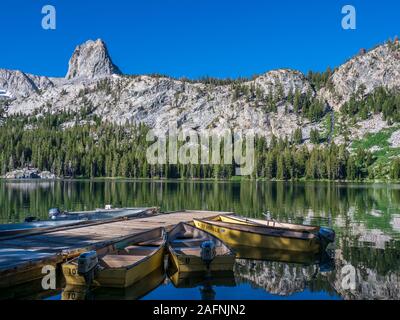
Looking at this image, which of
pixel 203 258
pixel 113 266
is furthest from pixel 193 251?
pixel 113 266

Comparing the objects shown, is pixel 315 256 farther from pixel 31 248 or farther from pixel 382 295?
pixel 31 248

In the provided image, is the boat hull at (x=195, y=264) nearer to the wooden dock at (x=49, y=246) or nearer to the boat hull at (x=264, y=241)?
the wooden dock at (x=49, y=246)

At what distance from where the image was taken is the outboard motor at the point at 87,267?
66.4 feet

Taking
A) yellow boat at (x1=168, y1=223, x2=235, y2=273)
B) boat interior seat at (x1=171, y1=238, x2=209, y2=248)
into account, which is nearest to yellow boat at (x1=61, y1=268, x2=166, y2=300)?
yellow boat at (x1=168, y1=223, x2=235, y2=273)

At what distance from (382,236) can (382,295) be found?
18.7m

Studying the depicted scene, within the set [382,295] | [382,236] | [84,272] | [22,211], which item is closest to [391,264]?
[382,295]

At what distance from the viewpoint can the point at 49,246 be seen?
26.0 metres

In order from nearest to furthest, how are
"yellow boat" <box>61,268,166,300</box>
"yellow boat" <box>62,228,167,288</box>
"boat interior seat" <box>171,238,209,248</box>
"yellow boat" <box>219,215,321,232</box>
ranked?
"yellow boat" <box>61,268,166,300</box>, "yellow boat" <box>62,228,167,288</box>, "boat interior seat" <box>171,238,209,248</box>, "yellow boat" <box>219,215,321,232</box>

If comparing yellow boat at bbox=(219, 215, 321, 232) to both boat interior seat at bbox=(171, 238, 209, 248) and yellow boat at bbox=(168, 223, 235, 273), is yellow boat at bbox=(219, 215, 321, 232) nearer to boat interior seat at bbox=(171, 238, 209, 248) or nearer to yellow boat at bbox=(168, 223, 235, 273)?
boat interior seat at bbox=(171, 238, 209, 248)

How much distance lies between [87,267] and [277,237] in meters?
17.9

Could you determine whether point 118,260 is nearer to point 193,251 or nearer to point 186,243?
point 193,251

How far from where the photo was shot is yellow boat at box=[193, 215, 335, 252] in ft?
107

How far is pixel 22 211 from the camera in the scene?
5584 centimetres

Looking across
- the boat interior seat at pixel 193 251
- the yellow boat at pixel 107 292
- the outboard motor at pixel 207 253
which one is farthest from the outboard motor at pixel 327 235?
the yellow boat at pixel 107 292
